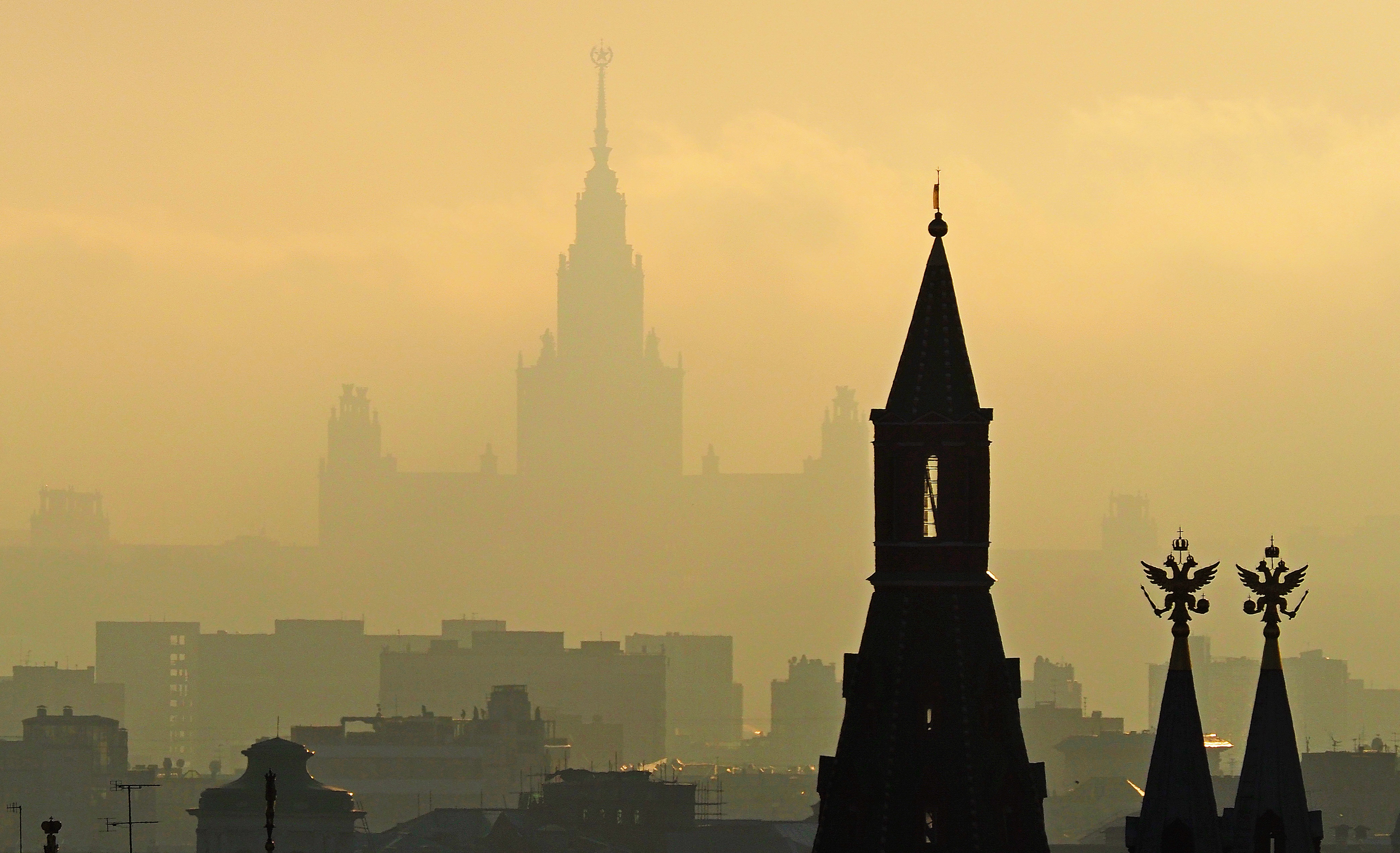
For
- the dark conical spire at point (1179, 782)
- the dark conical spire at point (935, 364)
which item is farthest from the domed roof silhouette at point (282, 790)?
the dark conical spire at point (1179, 782)

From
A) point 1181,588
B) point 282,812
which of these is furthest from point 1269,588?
point 282,812

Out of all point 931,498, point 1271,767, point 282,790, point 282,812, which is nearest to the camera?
point 1271,767

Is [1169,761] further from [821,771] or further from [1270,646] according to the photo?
[821,771]

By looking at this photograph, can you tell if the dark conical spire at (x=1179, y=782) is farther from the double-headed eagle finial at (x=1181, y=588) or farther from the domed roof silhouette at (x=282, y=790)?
the domed roof silhouette at (x=282, y=790)

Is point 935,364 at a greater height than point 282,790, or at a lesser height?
greater

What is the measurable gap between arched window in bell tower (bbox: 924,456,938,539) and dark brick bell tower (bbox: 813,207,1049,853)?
0.09 ft

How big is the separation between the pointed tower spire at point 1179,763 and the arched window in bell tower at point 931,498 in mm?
6513

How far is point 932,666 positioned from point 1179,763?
6633 millimetres

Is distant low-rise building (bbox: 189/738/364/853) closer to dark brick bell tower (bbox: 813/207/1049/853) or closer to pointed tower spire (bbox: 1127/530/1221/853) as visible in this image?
dark brick bell tower (bbox: 813/207/1049/853)

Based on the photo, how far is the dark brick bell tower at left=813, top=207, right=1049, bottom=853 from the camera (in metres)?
67.4

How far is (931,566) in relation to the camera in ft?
225

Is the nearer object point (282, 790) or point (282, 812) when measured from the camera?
point (282, 812)

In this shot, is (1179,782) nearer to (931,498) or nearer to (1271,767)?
(1271,767)

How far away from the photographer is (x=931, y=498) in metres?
69.0
